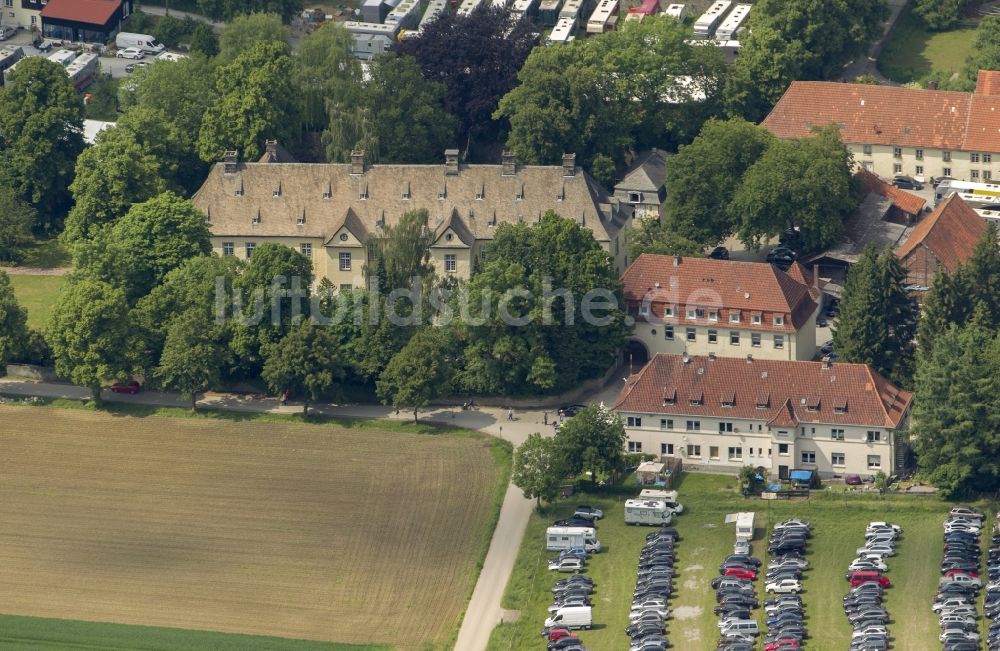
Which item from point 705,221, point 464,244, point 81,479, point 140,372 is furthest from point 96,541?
point 705,221

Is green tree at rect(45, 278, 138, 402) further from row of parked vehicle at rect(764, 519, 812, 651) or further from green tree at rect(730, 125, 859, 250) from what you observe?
row of parked vehicle at rect(764, 519, 812, 651)

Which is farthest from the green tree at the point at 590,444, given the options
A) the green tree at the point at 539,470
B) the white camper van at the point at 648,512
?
the white camper van at the point at 648,512

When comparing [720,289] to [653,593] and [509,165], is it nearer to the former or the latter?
[509,165]

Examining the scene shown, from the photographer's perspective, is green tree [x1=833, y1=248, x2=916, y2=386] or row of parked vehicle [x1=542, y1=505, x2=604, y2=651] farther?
green tree [x1=833, y1=248, x2=916, y2=386]

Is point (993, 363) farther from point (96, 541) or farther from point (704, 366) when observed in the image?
point (96, 541)

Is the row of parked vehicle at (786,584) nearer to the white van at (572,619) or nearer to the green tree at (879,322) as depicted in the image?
the white van at (572,619)

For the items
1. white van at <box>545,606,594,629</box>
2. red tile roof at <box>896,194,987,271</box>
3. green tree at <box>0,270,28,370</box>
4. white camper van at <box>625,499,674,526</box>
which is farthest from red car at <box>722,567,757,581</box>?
green tree at <box>0,270,28,370</box>
